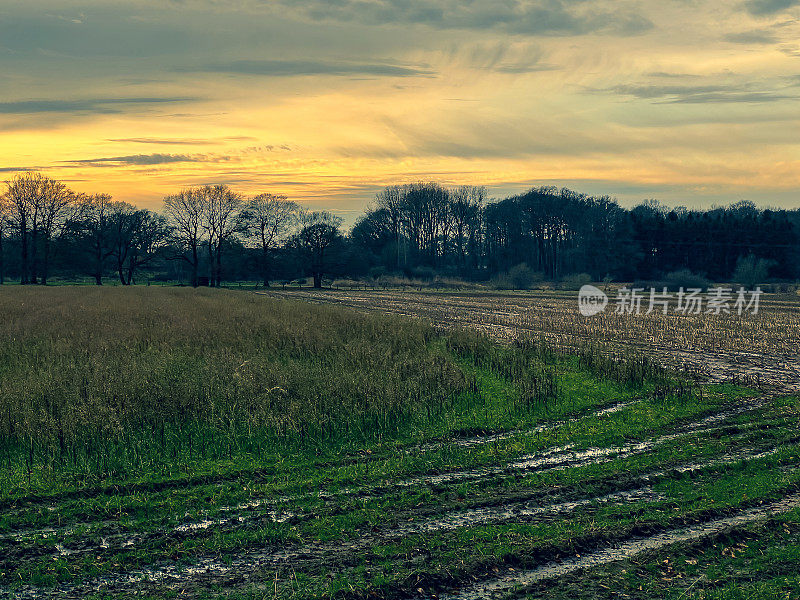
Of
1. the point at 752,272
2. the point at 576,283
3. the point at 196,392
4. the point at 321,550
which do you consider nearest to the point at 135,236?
the point at 576,283

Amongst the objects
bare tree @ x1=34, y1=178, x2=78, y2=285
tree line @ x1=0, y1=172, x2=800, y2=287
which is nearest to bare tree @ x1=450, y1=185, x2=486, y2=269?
tree line @ x1=0, y1=172, x2=800, y2=287

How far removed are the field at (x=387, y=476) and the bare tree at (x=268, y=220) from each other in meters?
77.3

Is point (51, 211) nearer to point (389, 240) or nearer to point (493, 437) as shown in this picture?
point (389, 240)

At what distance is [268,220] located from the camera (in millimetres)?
95188

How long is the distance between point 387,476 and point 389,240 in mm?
96979

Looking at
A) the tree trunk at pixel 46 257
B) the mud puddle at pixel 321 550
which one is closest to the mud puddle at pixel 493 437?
the mud puddle at pixel 321 550

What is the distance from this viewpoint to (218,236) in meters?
92.8

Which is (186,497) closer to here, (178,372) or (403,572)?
(403,572)

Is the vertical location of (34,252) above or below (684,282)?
above

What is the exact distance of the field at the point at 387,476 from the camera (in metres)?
5.81

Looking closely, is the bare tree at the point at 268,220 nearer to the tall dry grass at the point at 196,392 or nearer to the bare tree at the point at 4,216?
the bare tree at the point at 4,216

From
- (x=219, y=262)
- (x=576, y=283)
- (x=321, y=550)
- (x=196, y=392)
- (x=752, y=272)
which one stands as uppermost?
(x=219, y=262)

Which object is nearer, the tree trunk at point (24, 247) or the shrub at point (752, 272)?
the shrub at point (752, 272)

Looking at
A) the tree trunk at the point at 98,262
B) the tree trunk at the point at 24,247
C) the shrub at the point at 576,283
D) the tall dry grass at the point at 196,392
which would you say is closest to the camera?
the tall dry grass at the point at 196,392
